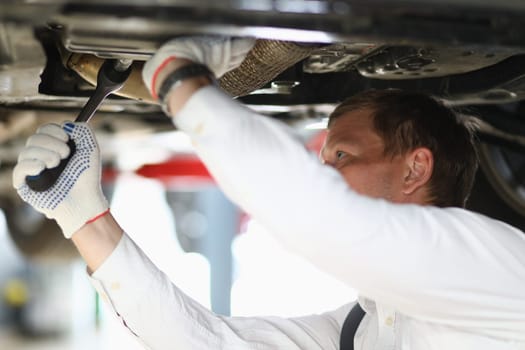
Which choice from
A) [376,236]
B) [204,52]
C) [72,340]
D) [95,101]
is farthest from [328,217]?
[72,340]

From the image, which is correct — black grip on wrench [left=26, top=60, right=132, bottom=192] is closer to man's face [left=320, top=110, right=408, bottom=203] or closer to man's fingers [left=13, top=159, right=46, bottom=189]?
man's fingers [left=13, top=159, right=46, bottom=189]

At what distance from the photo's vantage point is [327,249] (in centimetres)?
102

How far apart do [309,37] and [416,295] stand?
1.14ft

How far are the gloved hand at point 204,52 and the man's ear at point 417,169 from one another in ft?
1.24

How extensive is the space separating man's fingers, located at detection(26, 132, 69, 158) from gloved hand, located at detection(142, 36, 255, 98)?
213 mm

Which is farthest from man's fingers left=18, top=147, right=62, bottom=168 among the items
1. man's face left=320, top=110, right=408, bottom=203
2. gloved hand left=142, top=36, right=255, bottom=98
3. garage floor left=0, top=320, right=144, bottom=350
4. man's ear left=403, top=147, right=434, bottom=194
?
garage floor left=0, top=320, right=144, bottom=350

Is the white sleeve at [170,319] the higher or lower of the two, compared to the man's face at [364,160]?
lower

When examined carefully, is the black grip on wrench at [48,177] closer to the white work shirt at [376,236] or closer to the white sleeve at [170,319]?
the white sleeve at [170,319]

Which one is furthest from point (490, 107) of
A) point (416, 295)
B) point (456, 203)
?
point (416, 295)

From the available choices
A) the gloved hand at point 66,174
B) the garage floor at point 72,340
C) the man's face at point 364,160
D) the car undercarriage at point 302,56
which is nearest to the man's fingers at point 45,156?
the gloved hand at point 66,174

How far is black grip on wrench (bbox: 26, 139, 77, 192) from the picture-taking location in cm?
125

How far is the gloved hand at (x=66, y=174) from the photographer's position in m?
1.24

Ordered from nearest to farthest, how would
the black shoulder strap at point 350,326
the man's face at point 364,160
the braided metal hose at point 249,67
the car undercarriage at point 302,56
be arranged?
the car undercarriage at point 302,56
the braided metal hose at point 249,67
the man's face at point 364,160
the black shoulder strap at point 350,326

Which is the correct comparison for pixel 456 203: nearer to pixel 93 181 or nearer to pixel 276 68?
pixel 276 68
